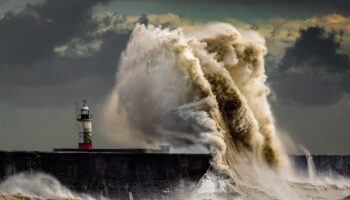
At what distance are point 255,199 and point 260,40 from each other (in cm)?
528

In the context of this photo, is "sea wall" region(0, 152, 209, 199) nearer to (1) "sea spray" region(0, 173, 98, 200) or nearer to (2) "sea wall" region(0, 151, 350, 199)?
(2) "sea wall" region(0, 151, 350, 199)

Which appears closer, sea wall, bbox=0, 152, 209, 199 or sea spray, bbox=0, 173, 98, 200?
sea spray, bbox=0, 173, 98, 200

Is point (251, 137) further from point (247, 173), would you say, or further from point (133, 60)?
point (133, 60)

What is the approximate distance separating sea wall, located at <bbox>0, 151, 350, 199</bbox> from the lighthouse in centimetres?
443

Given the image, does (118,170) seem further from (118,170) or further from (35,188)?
(35,188)

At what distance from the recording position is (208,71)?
3189 cm

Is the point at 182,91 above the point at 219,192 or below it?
above

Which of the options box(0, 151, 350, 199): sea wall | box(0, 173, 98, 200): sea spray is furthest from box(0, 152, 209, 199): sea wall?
box(0, 173, 98, 200): sea spray

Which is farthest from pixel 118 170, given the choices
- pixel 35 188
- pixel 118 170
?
pixel 35 188

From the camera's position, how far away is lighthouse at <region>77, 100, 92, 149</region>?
106 ft

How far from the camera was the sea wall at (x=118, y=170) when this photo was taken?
26281mm

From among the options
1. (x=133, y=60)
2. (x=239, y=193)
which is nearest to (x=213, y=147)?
(x=239, y=193)

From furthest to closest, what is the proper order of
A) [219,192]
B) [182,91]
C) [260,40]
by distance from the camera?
[260,40] → [182,91] → [219,192]

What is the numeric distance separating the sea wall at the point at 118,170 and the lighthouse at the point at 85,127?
174 inches
